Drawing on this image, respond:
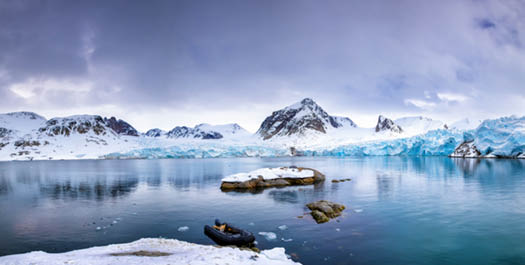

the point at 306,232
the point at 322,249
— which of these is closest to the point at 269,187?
the point at 306,232

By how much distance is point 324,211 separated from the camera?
1848cm

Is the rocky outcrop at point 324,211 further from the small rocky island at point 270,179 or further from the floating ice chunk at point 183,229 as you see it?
the small rocky island at point 270,179

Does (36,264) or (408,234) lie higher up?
(36,264)

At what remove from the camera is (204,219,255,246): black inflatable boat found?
43.4 ft

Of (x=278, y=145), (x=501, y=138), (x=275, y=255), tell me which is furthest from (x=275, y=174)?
(x=278, y=145)

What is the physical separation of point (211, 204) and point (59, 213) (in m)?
10.9

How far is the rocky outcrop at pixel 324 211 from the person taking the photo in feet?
56.2

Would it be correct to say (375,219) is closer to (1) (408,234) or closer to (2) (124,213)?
(1) (408,234)

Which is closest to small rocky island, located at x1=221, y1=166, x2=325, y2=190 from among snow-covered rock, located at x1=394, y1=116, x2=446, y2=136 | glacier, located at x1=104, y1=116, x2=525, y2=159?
glacier, located at x1=104, y1=116, x2=525, y2=159

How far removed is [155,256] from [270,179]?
24.1 m

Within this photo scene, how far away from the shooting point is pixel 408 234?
581 inches

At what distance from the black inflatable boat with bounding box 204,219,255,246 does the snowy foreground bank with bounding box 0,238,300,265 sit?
1910 mm

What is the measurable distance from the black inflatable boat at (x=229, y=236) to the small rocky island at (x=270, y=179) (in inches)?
669

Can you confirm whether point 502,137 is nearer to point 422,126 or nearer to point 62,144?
point 422,126
